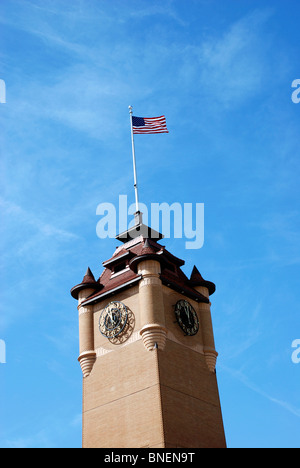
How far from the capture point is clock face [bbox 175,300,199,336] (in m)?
52.4

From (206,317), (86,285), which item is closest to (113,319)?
(86,285)

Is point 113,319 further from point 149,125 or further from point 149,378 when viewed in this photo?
point 149,125

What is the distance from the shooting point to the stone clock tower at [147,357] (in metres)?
46.6

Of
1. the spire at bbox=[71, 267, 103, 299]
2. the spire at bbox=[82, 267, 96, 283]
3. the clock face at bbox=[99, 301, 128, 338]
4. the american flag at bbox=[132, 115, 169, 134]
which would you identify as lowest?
the clock face at bbox=[99, 301, 128, 338]

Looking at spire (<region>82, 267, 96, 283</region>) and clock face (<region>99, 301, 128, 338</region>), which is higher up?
spire (<region>82, 267, 96, 283</region>)

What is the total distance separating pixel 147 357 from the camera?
Result: 4847cm

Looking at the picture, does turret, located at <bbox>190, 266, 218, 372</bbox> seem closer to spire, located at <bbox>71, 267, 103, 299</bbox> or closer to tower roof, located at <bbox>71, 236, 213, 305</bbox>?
tower roof, located at <bbox>71, 236, 213, 305</bbox>

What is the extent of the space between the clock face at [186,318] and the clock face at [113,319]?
14.9 feet

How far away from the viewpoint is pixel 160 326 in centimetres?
4922

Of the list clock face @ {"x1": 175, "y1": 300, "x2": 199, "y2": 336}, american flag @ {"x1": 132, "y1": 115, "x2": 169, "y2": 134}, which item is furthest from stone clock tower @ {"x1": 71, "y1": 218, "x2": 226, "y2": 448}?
american flag @ {"x1": 132, "y1": 115, "x2": 169, "y2": 134}

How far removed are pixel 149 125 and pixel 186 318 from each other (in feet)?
64.8

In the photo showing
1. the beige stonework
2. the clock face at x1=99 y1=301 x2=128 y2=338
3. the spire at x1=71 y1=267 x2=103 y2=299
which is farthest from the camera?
the spire at x1=71 y1=267 x2=103 y2=299

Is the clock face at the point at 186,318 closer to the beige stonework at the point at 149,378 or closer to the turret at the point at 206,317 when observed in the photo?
the beige stonework at the point at 149,378
